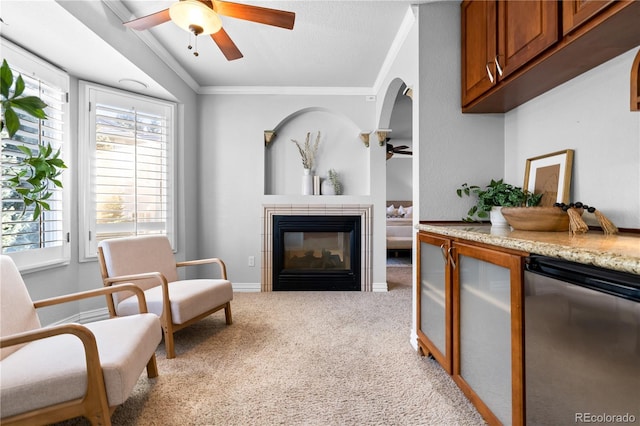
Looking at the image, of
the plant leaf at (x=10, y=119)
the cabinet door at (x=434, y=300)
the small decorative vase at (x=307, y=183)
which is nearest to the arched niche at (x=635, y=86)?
the cabinet door at (x=434, y=300)

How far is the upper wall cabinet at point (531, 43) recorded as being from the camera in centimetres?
113

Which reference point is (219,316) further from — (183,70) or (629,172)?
(629,172)

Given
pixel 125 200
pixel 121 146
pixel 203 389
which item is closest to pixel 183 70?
pixel 121 146

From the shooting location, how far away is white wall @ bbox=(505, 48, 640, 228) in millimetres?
1326

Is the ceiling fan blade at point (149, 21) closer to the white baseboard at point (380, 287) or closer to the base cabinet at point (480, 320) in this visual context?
the base cabinet at point (480, 320)

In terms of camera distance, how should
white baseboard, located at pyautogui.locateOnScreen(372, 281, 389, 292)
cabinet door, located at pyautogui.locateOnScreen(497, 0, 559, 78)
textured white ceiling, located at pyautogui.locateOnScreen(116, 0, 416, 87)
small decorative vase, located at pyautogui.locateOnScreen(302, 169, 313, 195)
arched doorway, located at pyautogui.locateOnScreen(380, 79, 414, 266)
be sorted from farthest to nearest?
arched doorway, located at pyautogui.locateOnScreen(380, 79, 414, 266) → small decorative vase, located at pyautogui.locateOnScreen(302, 169, 313, 195) → white baseboard, located at pyautogui.locateOnScreen(372, 281, 389, 292) → textured white ceiling, located at pyautogui.locateOnScreen(116, 0, 416, 87) → cabinet door, located at pyautogui.locateOnScreen(497, 0, 559, 78)

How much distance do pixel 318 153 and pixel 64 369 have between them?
331 cm

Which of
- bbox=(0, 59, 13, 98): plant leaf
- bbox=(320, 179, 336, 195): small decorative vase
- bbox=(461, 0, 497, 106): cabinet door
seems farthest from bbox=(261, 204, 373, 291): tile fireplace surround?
bbox=(0, 59, 13, 98): plant leaf

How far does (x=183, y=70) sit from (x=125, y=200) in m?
1.54

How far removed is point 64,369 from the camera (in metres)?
1.15

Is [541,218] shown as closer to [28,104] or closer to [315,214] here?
[28,104]

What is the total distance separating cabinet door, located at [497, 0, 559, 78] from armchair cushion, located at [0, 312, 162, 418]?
231cm

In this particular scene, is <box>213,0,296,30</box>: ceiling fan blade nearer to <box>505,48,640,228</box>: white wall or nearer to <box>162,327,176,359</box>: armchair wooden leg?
<box>505,48,640,228</box>: white wall

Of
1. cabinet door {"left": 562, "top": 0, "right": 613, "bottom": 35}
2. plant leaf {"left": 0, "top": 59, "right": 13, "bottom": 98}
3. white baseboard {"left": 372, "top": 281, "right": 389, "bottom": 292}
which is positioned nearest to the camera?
plant leaf {"left": 0, "top": 59, "right": 13, "bottom": 98}
